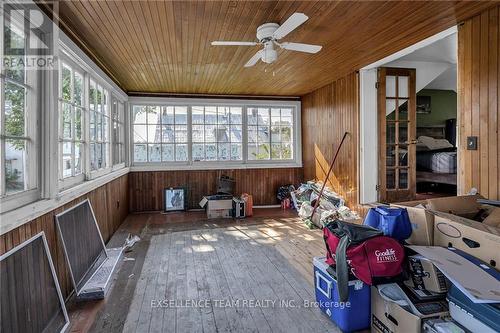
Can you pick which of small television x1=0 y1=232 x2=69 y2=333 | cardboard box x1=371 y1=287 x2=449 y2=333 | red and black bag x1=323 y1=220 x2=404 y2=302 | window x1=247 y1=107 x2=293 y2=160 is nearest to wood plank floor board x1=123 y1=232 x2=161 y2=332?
small television x1=0 y1=232 x2=69 y2=333

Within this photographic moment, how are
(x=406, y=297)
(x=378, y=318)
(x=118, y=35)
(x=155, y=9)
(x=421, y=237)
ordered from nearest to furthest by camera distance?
(x=406, y=297)
(x=378, y=318)
(x=421, y=237)
(x=155, y=9)
(x=118, y=35)

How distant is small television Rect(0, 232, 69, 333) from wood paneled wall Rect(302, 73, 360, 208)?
420 centimetres

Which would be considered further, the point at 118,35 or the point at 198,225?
the point at 198,225

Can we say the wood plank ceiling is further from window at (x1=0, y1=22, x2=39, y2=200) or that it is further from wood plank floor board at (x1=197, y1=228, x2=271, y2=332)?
wood plank floor board at (x1=197, y1=228, x2=271, y2=332)

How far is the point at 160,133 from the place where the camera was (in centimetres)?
675

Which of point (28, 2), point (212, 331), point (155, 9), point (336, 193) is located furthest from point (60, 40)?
point (336, 193)

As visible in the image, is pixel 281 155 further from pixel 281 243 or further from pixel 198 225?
pixel 281 243

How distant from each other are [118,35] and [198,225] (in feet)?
10.7

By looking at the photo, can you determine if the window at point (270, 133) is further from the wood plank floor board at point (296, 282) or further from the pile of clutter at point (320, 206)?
the wood plank floor board at point (296, 282)

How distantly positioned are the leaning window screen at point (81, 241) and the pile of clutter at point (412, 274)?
84.2 inches

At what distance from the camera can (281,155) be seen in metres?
7.36

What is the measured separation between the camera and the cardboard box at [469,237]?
1917 mm

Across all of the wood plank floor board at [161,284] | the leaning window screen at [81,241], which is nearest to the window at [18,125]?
the leaning window screen at [81,241]

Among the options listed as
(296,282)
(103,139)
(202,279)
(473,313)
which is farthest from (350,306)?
(103,139)
